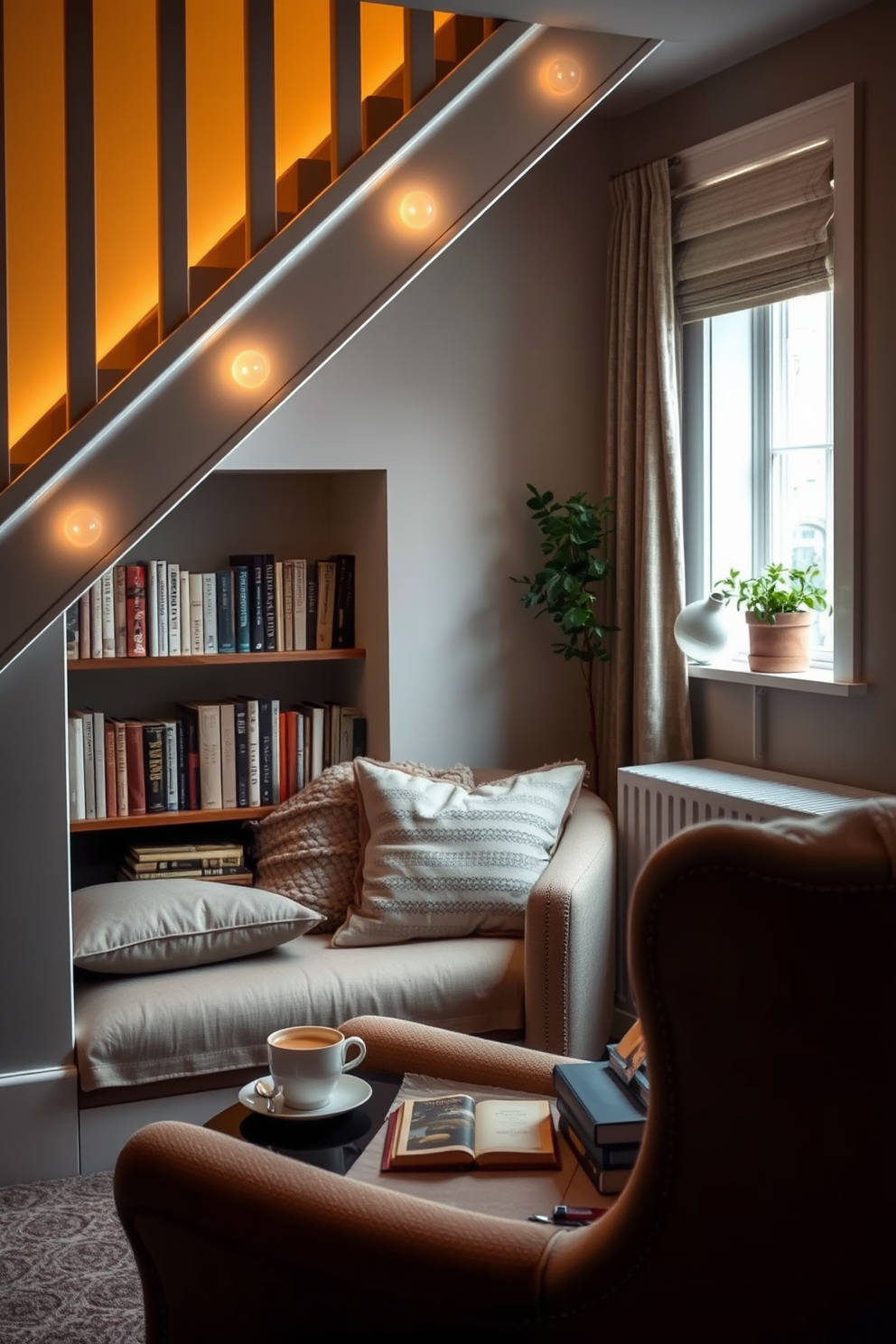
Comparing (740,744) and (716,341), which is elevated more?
(716,341)

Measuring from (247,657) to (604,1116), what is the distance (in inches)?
85.2

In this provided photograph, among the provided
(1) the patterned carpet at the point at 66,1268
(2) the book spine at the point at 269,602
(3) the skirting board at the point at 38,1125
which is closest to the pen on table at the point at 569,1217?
(1) the patterned carpet at the point at 66,1268

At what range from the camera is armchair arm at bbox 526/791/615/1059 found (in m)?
2.95

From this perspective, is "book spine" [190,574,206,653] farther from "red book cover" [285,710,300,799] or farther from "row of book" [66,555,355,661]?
"red book cover" [285,710,300,799]

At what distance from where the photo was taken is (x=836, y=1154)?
1.12 metres

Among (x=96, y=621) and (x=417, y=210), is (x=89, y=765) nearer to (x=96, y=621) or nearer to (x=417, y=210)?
(x=96, y=621)

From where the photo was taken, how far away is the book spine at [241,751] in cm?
363

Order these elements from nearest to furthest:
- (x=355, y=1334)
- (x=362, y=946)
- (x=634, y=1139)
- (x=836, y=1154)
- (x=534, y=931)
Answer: (x=836, y=1154) < (x=355, y=1334) < (x=634, y=1139) < (x=534, y=931) < (x=362, y=946)

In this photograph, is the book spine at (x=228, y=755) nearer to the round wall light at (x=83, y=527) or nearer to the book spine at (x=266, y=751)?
the book spine at (x=266, y=751)

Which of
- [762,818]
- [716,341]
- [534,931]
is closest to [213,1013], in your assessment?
[534,931]

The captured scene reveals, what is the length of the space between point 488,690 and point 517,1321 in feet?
8.63

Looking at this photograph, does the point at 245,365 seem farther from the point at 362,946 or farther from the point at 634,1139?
the point at 634,1139

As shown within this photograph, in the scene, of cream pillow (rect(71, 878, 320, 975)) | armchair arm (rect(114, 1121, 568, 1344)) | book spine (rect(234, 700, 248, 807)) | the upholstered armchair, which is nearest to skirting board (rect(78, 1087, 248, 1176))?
cream pillow (rect(71, 878, 320, 975))

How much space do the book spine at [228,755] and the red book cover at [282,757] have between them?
0.13m
